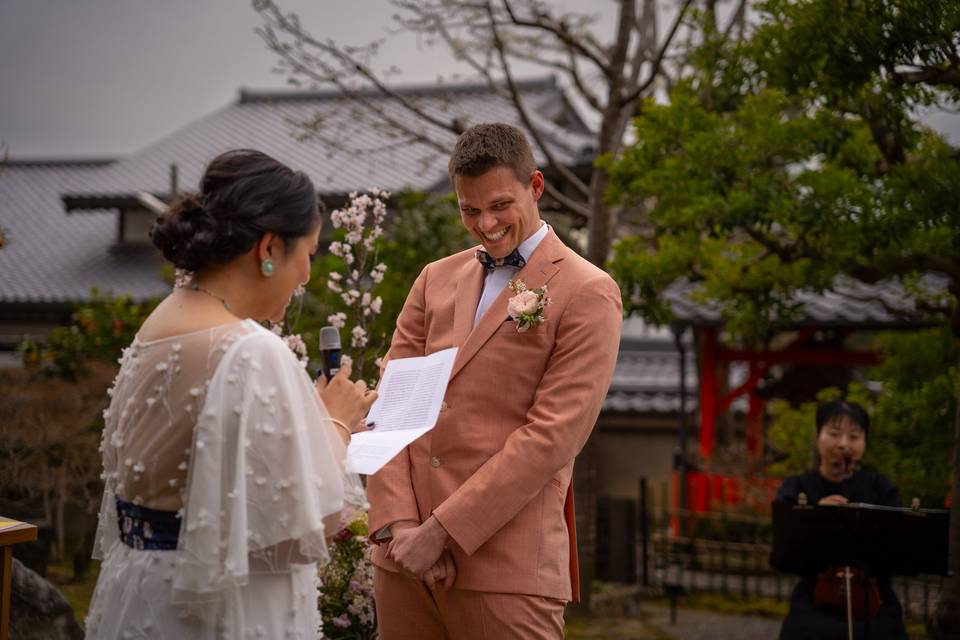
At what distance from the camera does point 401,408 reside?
109 inches

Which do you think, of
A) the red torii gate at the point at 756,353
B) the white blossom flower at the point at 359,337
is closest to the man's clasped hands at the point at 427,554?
the white blossom flower at the point at 359,337

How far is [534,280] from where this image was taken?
2.90m

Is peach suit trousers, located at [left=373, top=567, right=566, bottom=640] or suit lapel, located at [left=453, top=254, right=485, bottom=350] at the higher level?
suit lapel, located at [left=453, top=254, right=485, bottom=350]

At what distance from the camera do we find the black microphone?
8.18 ft

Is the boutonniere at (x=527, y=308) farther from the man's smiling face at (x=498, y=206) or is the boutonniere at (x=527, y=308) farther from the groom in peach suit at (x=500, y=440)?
the man's smiling face at (x=498, y=206)

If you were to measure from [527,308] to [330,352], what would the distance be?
1.87 ft

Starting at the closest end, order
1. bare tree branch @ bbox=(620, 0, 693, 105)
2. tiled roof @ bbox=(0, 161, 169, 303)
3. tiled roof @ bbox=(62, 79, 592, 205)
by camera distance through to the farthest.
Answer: bare tree branch @ bbox=(620, 0, 693, 105)
tiled roof @ bbox=(0, 161, 169, 303)
tiled roof @ bbox=(62, 79, 592, 205)

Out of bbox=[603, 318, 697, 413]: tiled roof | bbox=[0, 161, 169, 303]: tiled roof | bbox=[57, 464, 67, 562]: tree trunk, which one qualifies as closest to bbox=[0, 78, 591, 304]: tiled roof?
bbox=[0, 161, 169, 303]: tiled roof

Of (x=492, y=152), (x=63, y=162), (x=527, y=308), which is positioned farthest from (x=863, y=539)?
(x=63, y=162)

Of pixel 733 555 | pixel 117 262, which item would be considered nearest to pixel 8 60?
pixel 117 262

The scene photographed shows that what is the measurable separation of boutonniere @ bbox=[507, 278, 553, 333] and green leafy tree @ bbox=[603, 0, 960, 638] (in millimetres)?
2655

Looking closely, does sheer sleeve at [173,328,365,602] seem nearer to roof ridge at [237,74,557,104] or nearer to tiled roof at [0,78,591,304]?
tiled roof at [0,78,591,304]

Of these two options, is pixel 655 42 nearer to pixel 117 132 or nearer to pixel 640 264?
pixel 640 264

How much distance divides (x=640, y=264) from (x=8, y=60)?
15.4 metres
